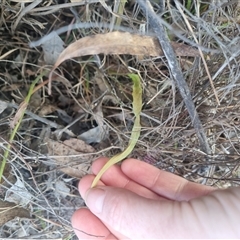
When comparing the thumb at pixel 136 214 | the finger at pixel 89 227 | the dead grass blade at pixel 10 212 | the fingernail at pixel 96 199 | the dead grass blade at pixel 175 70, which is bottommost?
the dead grass blade at pixel 10 212

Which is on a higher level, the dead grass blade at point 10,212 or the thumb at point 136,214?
the thumb at point 136,214

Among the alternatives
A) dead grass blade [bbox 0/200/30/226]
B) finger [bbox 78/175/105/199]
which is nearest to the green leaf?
finger [bbox 78/175/105/199]

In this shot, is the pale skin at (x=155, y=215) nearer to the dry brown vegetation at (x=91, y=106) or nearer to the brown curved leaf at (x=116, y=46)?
the dry brown vegetation at (x=91, y=106)

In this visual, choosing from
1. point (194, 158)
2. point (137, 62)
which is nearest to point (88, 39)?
point (137, 62)

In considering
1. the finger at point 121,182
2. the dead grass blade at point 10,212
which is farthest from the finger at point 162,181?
the dead grass blade at point 10,212

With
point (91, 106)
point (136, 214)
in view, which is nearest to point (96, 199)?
point (136, 214)
